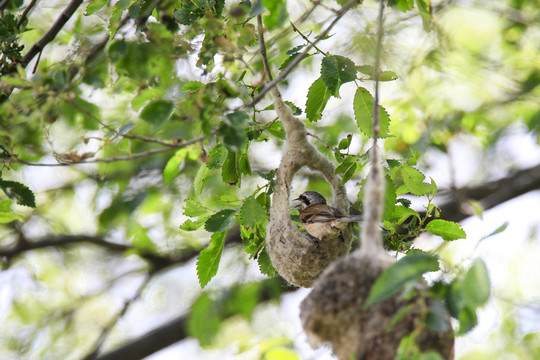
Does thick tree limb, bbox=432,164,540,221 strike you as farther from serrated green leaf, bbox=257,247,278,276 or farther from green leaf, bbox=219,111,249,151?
green leaf, bbox=219,111,249,151

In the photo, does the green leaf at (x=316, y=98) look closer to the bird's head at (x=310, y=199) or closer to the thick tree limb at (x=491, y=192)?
the bird's head at (x=310, y=199)

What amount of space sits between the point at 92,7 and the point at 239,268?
246cm

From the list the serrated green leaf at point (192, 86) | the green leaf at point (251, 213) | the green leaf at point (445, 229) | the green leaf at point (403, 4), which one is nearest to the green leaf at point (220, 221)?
the green leaf at point (251, 213)

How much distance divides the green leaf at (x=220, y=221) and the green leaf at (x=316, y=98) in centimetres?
60

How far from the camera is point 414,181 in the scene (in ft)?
8.36

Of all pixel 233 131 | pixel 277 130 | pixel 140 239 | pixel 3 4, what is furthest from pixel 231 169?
pixel 140 239

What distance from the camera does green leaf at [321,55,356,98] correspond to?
235cm

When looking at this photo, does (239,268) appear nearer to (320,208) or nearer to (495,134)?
(320,208)

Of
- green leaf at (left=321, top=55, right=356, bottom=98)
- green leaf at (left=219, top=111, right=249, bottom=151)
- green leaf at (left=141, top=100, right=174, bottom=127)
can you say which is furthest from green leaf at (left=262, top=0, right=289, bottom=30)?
green leaf at (left=321, top=55, right=356, bottom=98)

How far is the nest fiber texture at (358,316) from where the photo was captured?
1729mm

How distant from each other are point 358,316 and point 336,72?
1055 millimetres

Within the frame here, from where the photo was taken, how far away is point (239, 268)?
4516 mm

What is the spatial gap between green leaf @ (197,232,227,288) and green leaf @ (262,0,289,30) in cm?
124

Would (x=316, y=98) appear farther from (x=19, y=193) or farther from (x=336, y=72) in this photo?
(x=19, y=193)
